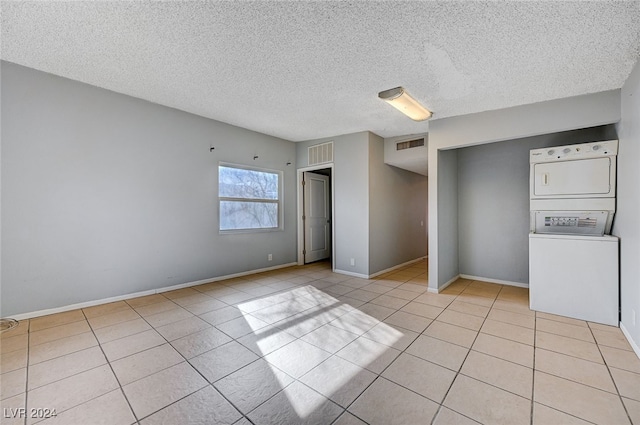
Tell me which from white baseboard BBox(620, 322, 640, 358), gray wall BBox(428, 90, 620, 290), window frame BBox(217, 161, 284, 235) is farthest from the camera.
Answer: window frame BBox(217, 161, 284, 235)

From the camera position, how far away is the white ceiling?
74.5 inches

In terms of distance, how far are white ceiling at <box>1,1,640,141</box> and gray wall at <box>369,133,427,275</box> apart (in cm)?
170

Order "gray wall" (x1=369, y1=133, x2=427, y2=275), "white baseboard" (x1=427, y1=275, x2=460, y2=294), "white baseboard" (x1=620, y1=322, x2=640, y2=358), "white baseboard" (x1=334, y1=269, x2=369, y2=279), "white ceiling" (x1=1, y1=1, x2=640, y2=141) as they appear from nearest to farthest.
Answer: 1. "white ceiling" (x1=1, y1=1, x2=640, y2=141)
2. "white baseboard" (x1=620, y1=322, x2=640, y2=358)
3. "white baseboard" (x1=427, y1=275, x2=460, y2=294)
4. "white baseboard" (x1=334, y1=269, x2=369, y2=279)
5. "gray wall" (x1=369, y1=133, x2=427, y2=275)

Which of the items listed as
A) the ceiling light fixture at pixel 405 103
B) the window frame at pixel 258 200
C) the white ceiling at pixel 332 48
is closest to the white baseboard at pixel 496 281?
the white ceiling at pixel 332 48

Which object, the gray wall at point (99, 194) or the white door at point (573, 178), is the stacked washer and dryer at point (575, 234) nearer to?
the white door at point (573, 178)

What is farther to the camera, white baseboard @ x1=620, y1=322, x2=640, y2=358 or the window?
the window

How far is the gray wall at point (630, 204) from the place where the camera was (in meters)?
2.28

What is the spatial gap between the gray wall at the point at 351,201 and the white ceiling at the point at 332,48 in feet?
4.69

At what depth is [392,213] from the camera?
5.39m

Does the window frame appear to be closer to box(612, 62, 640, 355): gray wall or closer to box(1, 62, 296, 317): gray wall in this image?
box(1, 62, 296, 317): gray wall

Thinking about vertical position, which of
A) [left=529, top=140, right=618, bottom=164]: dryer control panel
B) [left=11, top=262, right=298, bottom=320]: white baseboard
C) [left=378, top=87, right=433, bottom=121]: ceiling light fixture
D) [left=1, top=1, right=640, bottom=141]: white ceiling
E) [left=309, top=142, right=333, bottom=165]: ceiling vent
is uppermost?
[left=1, top=1, right=640, bottom=141]: white ceiling

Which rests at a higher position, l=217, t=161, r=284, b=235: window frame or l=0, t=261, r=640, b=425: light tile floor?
l=217, t=161, r=284, b=235: window frame

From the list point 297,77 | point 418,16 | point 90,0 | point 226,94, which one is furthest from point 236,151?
point 418,16

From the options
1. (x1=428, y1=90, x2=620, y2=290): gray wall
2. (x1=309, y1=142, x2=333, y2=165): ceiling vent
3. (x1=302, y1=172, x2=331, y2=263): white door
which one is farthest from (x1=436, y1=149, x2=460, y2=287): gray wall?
(x1=302, y1=172, x2=331, y2=263): white door
